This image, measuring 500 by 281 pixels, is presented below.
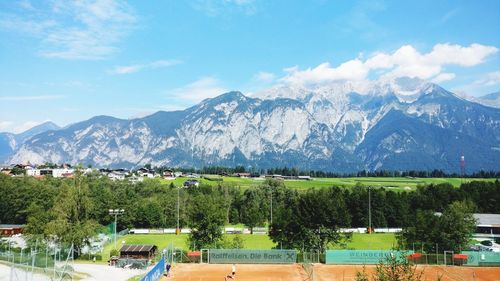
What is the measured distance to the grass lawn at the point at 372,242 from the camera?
75825mm

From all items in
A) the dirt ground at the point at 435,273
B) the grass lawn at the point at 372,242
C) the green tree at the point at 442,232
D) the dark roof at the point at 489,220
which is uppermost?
the green tree at the point at 442,232

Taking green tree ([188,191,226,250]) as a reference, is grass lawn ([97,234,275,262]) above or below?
below

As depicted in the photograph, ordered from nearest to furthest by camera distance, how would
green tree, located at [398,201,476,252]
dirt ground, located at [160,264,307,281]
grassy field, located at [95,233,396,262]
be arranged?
dirt ground, located at [160,264,307,281]
green tree, located at [398,201,476,252]
grassy field, located at [95,233,396,262]

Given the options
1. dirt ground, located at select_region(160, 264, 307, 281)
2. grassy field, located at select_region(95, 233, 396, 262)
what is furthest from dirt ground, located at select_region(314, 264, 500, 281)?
grassy field, located at select_region(95, 233, 396, 262)

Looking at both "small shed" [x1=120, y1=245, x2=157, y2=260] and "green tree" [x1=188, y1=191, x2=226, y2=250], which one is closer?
"small shed" [x1=120, y1=245, x2=157, y2=260]

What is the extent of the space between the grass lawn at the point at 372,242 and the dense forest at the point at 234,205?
449 centimetres

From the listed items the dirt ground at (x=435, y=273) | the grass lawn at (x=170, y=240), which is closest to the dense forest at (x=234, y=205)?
the grass lawn at (x=170, y=240)

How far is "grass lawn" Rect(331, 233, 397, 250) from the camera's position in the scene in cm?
7582

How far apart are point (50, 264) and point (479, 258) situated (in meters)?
50.8

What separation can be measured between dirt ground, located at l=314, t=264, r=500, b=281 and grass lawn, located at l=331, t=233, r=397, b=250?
59.8 ft

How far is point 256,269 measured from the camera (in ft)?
181

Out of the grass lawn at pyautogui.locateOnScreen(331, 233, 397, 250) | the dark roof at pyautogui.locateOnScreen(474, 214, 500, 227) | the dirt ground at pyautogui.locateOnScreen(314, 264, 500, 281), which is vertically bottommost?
the grass lawn at pyautogui.locateOnScreen(331, 233, 397, 250)

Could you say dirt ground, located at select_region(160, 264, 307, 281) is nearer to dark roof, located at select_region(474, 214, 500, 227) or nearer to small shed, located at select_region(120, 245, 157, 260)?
small shed, located at select_region(120, 245, 157, 260)

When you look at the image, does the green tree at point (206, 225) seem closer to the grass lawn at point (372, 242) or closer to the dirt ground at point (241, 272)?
the dirt ground at point (241, 272)
